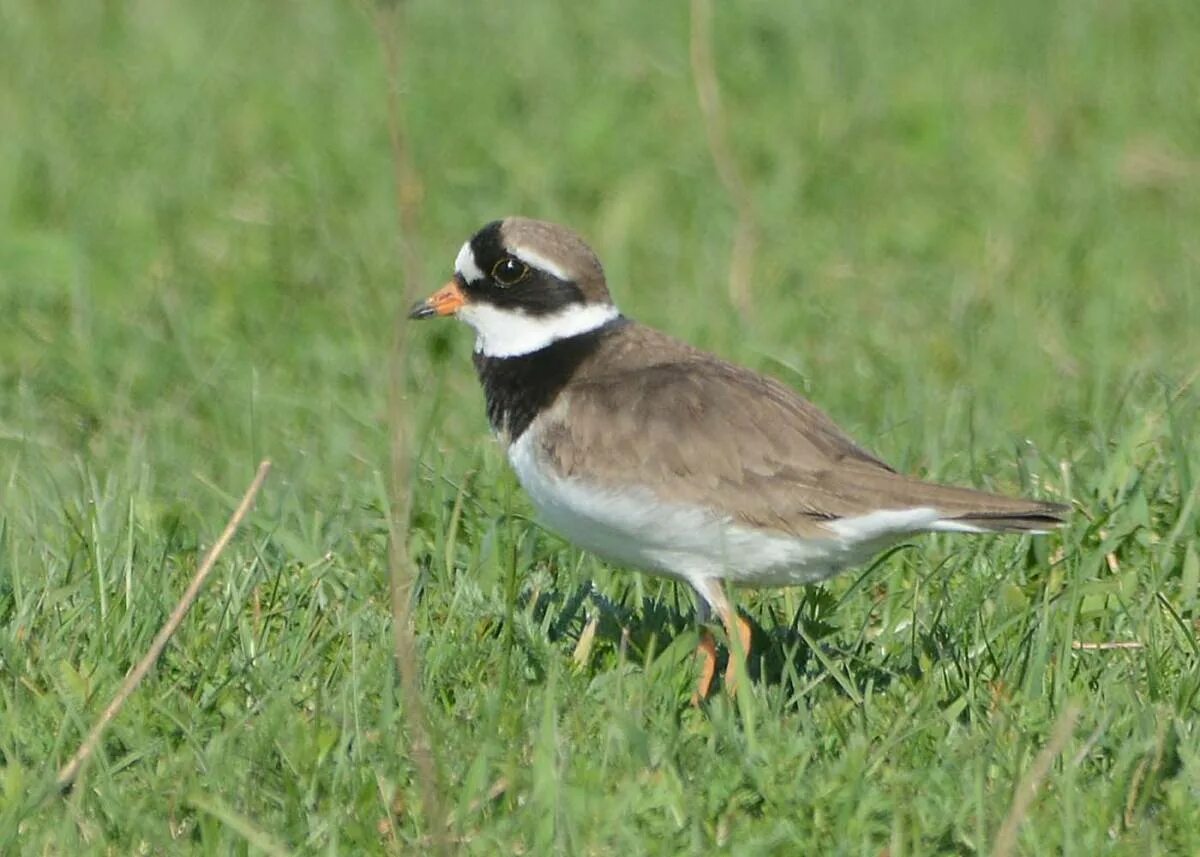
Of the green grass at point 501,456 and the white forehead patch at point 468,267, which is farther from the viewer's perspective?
the white forehead patch at point 468,267

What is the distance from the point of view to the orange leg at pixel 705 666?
5723mm

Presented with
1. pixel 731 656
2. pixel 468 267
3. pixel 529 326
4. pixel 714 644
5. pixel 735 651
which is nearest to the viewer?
pixel 735 651

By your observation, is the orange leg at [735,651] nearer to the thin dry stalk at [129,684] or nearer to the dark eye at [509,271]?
the thin dry stalk at [129,684]

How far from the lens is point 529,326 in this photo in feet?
22.0

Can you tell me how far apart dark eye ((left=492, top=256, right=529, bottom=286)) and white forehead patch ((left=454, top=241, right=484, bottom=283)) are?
0.07 m

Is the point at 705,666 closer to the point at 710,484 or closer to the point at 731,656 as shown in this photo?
the point at 731,656

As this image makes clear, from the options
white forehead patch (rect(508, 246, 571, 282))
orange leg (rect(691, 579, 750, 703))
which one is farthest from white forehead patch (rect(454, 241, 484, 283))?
orange leg (rect(691, 579, 750, 703))

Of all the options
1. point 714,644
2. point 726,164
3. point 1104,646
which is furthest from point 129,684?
point 726,164

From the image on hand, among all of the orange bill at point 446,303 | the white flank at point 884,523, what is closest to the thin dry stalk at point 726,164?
the orange bill at point 446,303

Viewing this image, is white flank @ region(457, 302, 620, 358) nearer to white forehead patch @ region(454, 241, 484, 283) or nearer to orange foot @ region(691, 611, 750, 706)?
white forehead patch @ region(454, 241, 484, 283)

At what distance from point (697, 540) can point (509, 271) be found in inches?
52.3

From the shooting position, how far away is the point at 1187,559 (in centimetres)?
641

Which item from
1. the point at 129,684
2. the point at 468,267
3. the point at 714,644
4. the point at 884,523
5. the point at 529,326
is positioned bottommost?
the point at 714,644

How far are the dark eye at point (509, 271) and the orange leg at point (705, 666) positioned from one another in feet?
4.67
